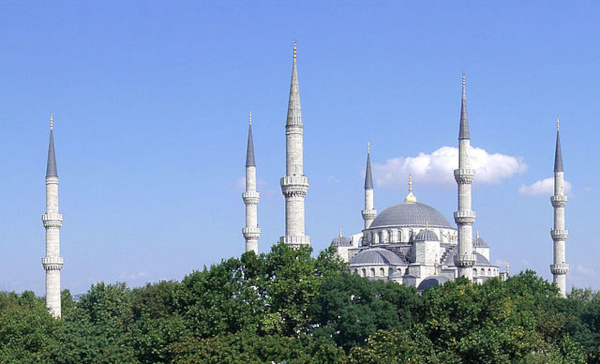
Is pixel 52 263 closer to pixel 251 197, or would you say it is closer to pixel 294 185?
pixel 251 197

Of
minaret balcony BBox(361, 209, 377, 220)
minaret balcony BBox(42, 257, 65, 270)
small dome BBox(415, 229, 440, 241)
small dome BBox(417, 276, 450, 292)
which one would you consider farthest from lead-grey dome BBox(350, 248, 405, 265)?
minaret balcony BBox(42, 257, 65, 270)

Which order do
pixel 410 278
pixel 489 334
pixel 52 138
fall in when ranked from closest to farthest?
pixel 489 334
pixel 52 138
pixel 410 278

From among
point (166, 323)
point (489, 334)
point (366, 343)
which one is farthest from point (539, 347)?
point (166, 323)

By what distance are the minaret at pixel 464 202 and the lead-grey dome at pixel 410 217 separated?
2261cm

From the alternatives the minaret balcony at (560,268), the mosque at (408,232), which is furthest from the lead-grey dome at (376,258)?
the minaret balcony at (560,268)

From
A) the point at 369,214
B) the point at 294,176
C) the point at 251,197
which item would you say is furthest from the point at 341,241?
the point at 294,176

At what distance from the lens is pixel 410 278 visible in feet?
225

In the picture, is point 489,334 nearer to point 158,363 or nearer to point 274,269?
point 274,269

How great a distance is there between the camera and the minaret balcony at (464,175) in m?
51.8

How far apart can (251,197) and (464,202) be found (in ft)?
45.9

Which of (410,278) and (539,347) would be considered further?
(410,278)

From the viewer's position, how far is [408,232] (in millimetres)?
74625

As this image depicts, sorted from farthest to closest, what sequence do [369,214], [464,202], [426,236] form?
[369,214] < [426,236] < [464,202]

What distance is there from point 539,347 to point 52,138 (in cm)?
3154
